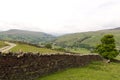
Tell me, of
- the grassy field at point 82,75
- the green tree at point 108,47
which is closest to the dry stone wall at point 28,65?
the grassy field at point 82,75

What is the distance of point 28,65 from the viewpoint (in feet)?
75.5

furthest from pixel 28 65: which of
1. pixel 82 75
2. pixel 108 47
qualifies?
pixel 108 47

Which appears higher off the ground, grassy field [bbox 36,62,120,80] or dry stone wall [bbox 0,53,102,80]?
dry stone wall [bbox 0,53,102,80]

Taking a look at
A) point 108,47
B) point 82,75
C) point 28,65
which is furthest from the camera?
point 108,47

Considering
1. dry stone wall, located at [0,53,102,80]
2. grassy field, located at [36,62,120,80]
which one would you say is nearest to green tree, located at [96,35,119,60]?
grassy field, located at [36,62,120,80]

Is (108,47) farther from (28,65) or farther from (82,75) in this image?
(28,65)

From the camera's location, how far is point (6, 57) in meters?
19.2

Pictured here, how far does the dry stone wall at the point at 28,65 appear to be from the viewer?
758 inches

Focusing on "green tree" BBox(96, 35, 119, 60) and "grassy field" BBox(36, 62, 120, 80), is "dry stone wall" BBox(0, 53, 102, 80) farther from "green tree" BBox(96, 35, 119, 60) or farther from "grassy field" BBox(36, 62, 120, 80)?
"green tree" BBox(96, 35, 119, 60)

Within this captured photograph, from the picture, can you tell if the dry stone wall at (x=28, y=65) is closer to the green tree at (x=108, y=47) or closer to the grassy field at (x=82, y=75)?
the grassy field at (x=82, y=75)

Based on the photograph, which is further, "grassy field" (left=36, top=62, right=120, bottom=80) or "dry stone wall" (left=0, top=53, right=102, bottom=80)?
"grassy field" (left=36, top=62, right=120, bottom=80)

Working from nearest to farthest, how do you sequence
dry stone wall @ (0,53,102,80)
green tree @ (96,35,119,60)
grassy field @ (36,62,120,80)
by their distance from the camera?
dry stone wall @ (0,53,102,80), grassy field @ (36,62,120,80), green tree @ (96,35,119,60)

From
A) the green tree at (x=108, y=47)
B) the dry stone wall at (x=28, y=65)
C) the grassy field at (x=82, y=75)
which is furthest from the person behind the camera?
the green tree at (x=108, y=47)

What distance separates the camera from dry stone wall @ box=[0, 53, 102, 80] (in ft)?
63.2
